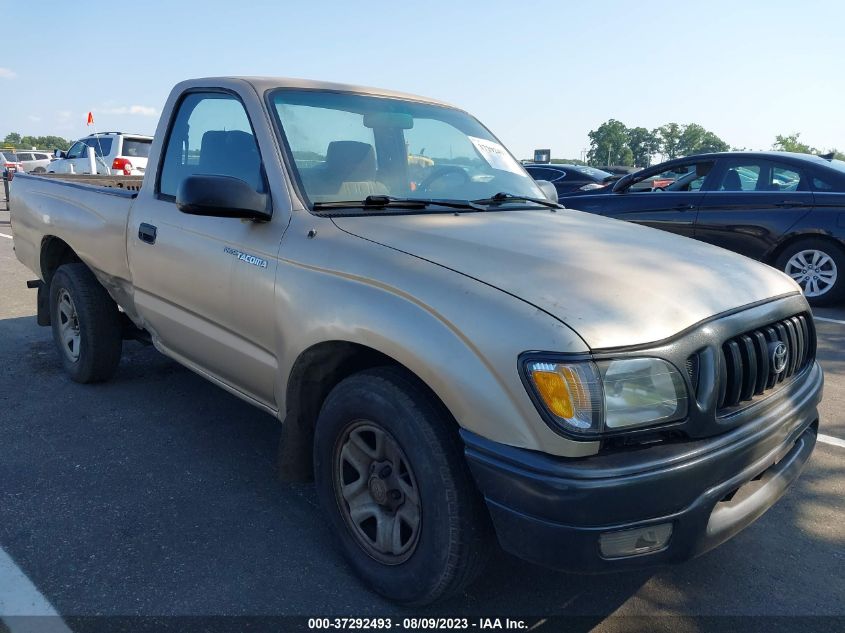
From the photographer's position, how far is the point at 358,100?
11.4 feet

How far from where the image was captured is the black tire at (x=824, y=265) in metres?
7.13

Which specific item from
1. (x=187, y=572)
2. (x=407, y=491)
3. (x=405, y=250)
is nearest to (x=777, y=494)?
(x=407, y=491)

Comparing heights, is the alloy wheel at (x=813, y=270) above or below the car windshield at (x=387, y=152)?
below

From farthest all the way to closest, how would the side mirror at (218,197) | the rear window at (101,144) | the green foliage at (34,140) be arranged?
the green foliage at (34,140)
the rear window at (101,144)
the side mirror at (218,197)

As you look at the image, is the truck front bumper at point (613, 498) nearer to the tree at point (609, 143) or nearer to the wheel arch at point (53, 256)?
the wheel arch at point (53, 256)

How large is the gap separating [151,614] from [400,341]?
4.32 ft

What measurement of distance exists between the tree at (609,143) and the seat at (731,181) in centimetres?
10364

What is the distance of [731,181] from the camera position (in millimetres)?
7707

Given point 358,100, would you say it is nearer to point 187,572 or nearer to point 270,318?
point 270,318

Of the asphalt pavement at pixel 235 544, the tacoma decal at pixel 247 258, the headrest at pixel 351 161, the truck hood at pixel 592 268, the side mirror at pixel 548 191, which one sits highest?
the headrest at pixel 351 161

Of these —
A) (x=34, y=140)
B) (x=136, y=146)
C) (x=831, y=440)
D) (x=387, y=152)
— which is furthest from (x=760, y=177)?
(x=34, y=140)

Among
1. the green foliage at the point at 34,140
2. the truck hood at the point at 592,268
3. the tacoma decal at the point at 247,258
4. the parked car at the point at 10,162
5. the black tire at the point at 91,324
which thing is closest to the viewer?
the truck hood at the point at 592,268

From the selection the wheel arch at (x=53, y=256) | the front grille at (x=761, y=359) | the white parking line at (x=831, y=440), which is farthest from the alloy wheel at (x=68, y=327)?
the white parking line at (x=831, y=440)

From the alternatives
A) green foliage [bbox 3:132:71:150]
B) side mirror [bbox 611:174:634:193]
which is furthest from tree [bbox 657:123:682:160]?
side mirror [bbox 611:174:634:193]
